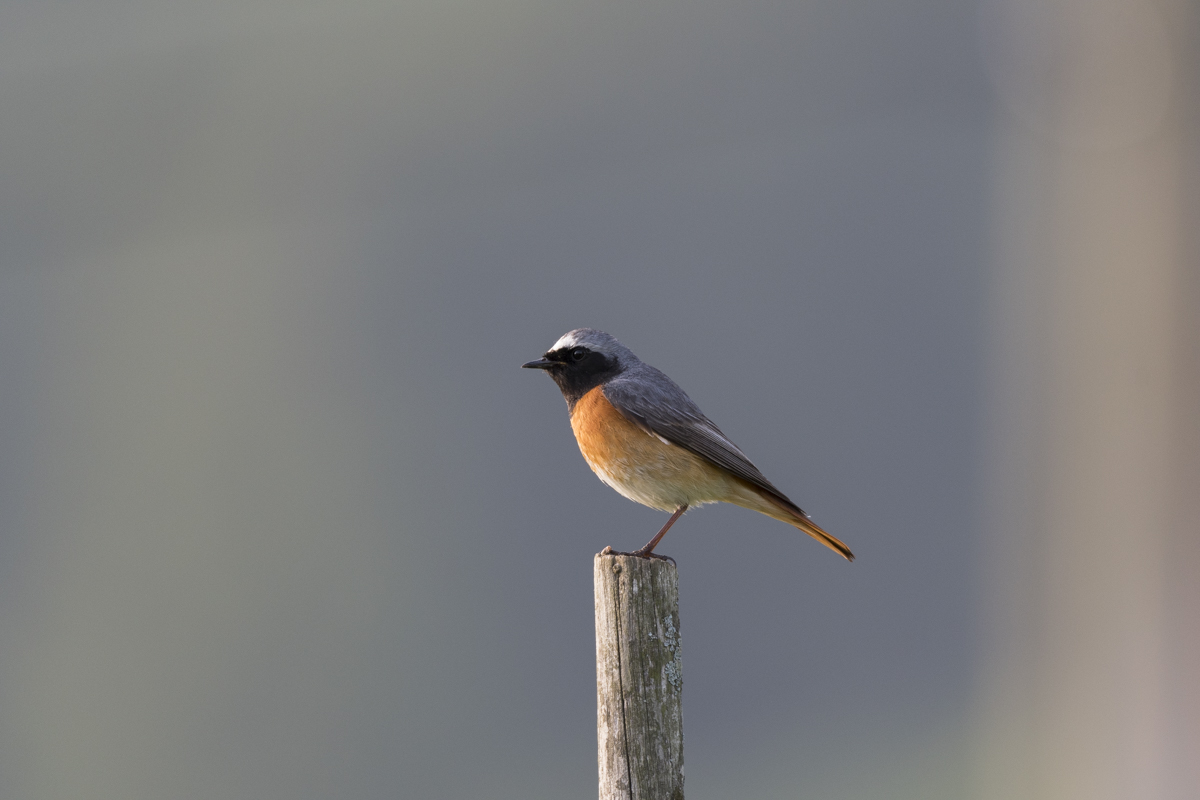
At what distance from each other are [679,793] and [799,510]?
202cm

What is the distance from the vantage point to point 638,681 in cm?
407

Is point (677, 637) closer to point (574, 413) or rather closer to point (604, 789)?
point (604, 789)

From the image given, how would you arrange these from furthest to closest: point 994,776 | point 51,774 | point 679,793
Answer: point 51,774, point 994,776, point 679,793

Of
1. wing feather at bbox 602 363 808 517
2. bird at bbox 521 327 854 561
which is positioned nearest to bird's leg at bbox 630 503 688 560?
bird at bbox 521 327 854 561

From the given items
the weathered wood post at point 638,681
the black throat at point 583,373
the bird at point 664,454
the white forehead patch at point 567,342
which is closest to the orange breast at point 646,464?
the bird at point 664,454

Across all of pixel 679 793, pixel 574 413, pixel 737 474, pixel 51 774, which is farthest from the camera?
pixel 51 774

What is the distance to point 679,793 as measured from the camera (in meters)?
4.00

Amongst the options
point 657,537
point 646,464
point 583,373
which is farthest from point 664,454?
point 583,373

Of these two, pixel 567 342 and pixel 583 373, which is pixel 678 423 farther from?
pixel 567 342

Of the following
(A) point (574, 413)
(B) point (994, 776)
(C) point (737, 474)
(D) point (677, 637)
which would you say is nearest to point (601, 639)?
(D) point (677, 637)

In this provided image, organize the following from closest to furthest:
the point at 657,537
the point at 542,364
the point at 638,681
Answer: the point at 638,681, the point at 657,537, the point at 542,364

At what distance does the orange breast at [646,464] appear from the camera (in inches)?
224

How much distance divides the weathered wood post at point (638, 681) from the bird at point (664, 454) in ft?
4.09

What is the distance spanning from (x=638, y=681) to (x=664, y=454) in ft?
5.86
